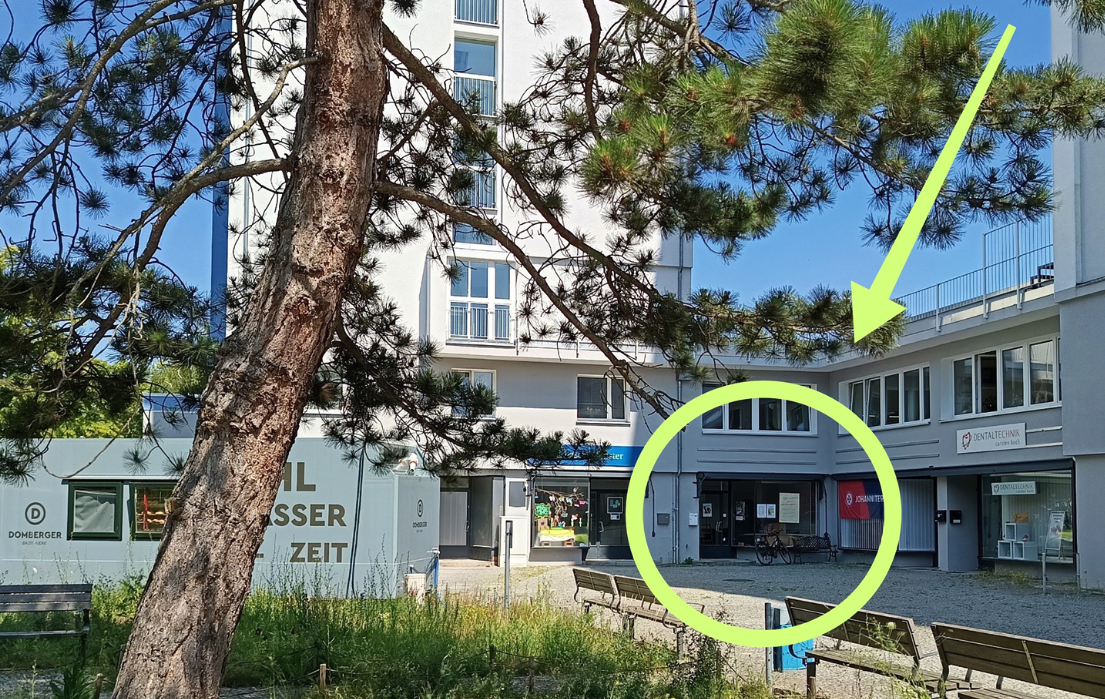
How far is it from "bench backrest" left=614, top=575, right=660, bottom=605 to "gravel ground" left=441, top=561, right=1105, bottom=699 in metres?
0.50

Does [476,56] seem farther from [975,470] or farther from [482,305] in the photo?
[975,470]

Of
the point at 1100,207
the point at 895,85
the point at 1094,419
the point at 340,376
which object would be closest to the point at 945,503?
the point at 1094,419

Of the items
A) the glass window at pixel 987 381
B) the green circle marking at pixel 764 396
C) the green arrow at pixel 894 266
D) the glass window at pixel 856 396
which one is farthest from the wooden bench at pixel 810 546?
the green arrow at pixel 894 266

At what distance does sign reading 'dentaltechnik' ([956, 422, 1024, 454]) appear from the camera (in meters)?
24.0

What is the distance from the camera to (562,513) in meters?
30.0

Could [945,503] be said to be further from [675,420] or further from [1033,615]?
[675,420]

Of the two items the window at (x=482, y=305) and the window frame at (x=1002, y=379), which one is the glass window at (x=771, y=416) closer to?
the window frame at (x=1002, y=379)

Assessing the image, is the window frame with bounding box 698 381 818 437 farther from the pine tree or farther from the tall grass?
the pine tree

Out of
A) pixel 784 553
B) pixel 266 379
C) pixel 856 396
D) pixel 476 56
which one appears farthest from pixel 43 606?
pixel 856 396

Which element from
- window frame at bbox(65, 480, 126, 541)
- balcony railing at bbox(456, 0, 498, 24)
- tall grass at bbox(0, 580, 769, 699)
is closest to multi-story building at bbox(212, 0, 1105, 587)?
balcony railing at bbox(456, 0, 498, 24)

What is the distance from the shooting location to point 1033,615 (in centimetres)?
1614

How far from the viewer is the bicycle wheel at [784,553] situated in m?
30.9

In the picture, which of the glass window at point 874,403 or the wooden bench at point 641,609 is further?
the glass window at point 874,403

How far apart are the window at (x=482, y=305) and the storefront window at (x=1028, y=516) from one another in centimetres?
1309
